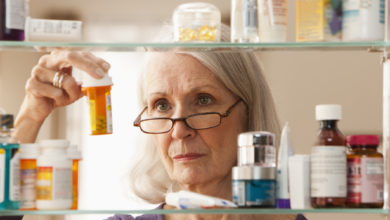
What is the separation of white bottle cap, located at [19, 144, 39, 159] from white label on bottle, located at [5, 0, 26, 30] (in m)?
0.22

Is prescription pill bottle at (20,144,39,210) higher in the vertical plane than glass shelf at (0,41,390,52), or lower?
lower

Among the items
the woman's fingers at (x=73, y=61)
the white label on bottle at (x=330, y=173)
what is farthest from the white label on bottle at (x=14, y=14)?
the white label on bottle at (x=330, y=173)

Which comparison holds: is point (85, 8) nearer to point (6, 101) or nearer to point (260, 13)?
point (6, 101)

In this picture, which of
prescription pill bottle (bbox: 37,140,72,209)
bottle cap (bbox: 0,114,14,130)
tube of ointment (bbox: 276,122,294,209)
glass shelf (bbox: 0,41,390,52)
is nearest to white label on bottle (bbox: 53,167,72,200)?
prescription pill bottle (bbox: 37,140,72,209)

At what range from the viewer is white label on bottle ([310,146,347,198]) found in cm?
102

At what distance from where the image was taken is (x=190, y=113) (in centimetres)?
125

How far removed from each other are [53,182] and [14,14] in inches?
12.3

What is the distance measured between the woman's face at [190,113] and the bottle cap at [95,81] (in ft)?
0.35

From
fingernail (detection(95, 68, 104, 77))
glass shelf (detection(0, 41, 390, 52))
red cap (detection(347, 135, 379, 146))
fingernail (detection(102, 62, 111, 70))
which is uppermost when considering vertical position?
glass shelf (detection(0, 41, 390, 52))

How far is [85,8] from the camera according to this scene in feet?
4.24

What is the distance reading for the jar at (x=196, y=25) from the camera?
108cm

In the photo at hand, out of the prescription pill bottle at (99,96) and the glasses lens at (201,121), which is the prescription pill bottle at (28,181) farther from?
the glasses lens at (201,121)

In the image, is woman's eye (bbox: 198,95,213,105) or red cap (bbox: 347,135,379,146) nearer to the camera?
red cap (bbox: 347,135,379,146)

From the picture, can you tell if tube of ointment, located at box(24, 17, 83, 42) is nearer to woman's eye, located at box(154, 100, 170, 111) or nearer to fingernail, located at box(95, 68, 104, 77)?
fingernail, located at box(95, 68, 104, 77)
